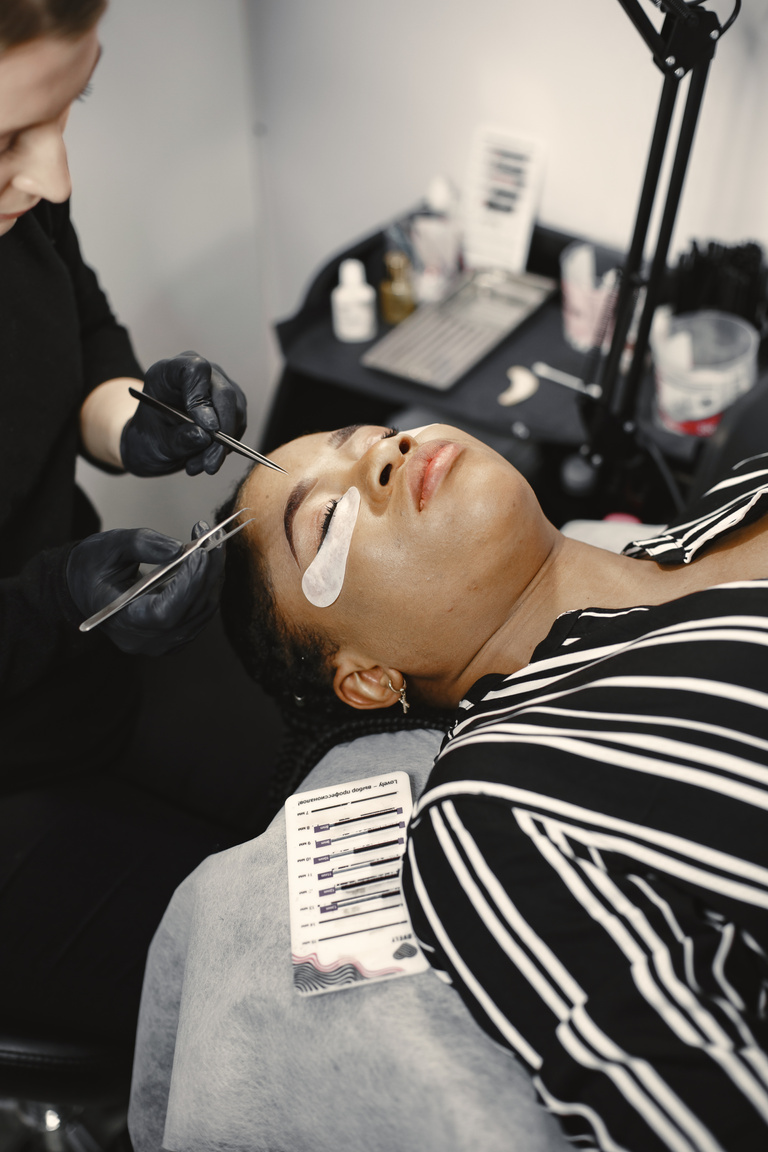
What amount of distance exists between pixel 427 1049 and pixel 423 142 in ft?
6.92

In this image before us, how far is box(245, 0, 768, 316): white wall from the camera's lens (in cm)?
179

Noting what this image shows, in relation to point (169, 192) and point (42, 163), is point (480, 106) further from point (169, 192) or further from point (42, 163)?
point (42, 163)

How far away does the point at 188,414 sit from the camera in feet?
3.63

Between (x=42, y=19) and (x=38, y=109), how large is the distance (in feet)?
0.22

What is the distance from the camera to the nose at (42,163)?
711mm

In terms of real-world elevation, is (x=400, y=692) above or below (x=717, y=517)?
below

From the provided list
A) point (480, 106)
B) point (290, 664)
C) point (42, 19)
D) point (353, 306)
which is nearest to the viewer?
point (42, 19)

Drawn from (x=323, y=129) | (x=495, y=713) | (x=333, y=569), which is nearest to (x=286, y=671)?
(x=333, y=569)

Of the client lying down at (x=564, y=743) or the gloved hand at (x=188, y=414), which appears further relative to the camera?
the gloved hand at (x=188, y=414)

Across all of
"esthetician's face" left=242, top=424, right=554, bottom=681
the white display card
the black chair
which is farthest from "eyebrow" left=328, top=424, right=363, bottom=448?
the white display card

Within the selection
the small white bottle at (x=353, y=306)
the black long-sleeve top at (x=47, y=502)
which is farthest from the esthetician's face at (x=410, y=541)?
the small white bottle at (x=353, y=306)

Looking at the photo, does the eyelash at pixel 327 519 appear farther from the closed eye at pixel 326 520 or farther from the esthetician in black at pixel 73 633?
the esthetician in black at pixel 73 633

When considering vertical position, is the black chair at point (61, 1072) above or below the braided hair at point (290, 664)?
below

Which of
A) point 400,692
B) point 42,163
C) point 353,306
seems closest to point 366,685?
point 400,692
